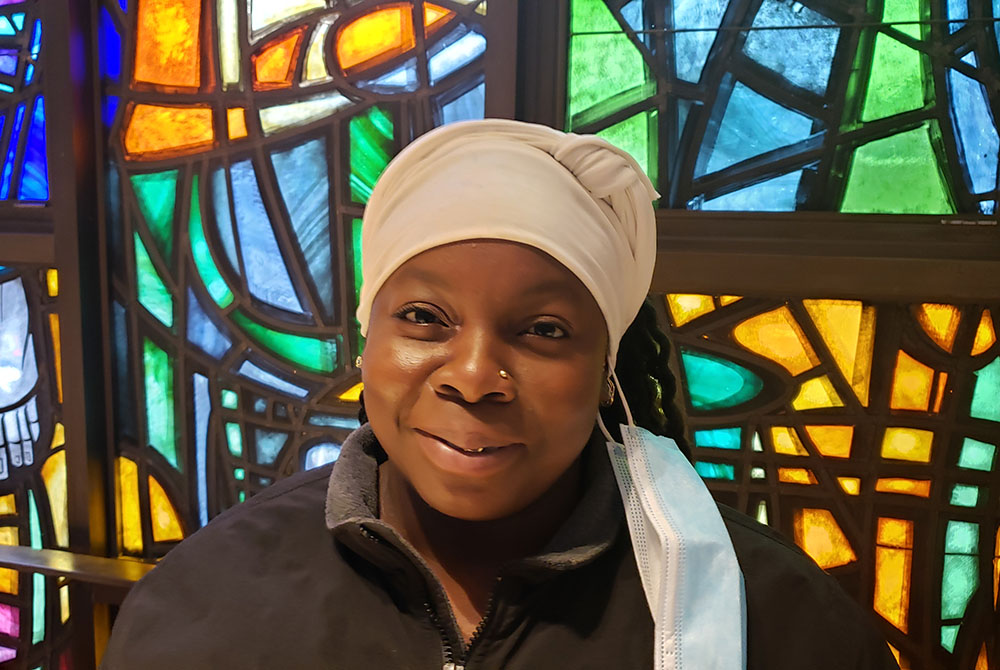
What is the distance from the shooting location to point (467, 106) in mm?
1712

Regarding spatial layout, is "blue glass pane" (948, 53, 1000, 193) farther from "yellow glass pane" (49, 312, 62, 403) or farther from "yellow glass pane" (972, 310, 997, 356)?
"yellow glass pane" (49, 312, 62, 403)

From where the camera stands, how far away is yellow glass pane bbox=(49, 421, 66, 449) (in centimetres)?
202

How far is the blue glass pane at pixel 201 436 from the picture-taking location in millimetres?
1931

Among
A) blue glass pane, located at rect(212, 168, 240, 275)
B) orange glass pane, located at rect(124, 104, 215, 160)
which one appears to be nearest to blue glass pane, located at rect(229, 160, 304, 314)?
blue glass pane, located at rect(212, 168, 240, 275)

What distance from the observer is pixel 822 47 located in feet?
5.24

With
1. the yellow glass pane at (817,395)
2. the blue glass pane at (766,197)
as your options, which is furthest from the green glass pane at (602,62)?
the yellow glass pane at (817,395)

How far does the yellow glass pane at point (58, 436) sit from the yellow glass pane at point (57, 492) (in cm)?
4

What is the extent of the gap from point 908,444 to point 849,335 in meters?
0.28

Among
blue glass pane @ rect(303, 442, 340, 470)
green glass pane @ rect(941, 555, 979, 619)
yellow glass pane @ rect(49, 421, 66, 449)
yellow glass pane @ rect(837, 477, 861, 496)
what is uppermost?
yellow glass pane @ rect(837, 477, 861, 496)

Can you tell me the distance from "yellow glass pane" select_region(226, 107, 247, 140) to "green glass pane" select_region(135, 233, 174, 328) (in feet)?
1.30

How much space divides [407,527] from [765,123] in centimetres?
127

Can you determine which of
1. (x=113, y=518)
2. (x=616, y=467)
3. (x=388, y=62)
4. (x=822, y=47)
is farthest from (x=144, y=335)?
(x=822, y=47)

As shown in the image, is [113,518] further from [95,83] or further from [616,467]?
[616,467]

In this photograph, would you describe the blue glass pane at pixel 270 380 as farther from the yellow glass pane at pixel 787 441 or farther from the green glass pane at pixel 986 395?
the green glass pane at pixel 986 395
